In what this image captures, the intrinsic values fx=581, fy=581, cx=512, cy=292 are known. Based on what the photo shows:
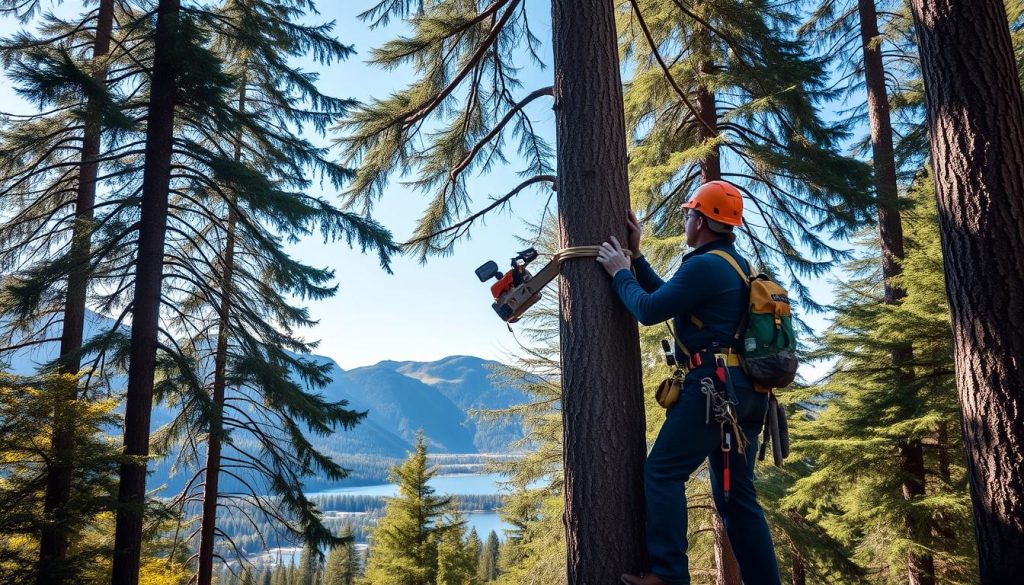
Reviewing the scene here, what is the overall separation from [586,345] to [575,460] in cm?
60

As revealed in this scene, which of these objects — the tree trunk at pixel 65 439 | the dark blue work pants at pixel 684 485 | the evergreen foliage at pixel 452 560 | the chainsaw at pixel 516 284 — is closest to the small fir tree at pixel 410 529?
the evergreen foliage at pixel 452 560

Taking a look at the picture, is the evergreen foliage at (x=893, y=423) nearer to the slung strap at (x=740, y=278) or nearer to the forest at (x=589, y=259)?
the forest at (x=589, y=259)

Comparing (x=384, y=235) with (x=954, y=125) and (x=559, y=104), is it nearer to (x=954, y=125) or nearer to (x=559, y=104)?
(x=559, y=104)

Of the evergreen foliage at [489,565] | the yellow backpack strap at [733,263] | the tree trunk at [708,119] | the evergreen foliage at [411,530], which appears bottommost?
the evergreen foliage at [489,565]

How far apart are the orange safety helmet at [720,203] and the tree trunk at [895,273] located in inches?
270

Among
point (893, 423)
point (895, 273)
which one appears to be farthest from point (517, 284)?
point (895, 273)

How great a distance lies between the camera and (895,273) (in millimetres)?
10266

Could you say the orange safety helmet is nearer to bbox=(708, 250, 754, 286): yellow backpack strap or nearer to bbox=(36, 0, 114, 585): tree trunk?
bbox=(708, 250, 754, 286): yellow backpack strap

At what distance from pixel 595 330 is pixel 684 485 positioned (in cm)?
89

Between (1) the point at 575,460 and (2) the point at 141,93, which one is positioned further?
(2) the point at 141,93

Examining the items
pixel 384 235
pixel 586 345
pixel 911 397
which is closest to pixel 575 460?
pixel 586 345

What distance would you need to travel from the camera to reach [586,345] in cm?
312

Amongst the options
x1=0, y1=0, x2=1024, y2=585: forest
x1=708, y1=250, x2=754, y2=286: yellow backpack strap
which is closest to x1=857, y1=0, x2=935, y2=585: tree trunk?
x1=0, y1=0, x2=1024, y2=585: forest

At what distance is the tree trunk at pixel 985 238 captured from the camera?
130 inches
